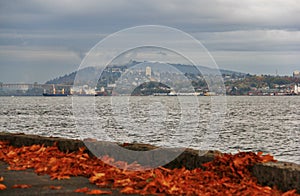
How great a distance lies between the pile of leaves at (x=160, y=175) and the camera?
7574 millimetres

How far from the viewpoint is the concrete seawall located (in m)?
7.53

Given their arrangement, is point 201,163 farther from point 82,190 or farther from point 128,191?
point 82,190

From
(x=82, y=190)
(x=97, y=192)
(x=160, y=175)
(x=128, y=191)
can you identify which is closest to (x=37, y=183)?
(x=82, y=190)

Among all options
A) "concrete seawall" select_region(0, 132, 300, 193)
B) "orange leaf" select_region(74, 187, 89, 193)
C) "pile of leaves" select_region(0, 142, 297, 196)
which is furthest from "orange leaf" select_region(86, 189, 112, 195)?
"concrete seawall" select_region(0, 132, 300, 193)

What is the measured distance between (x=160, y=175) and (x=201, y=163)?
1.02 metres

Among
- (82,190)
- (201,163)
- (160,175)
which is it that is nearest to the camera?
(82,190)

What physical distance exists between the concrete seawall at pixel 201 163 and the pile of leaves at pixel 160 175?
5.6 inches

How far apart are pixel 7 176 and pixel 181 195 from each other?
3.10 meters

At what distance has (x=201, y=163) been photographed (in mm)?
8992

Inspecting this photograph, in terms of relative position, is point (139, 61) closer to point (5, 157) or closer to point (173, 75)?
point (173, 75)

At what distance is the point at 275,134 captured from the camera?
147ft

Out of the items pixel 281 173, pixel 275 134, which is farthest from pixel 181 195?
pixel 275 134

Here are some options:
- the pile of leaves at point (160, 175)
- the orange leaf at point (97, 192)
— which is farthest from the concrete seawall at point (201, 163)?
the orange leaf at point (97, 192)

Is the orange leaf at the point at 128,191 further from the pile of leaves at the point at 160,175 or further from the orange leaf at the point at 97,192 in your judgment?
the orange leaf at the point at 97,192
